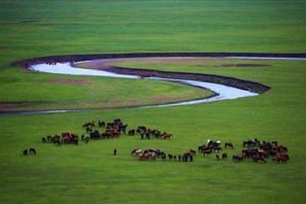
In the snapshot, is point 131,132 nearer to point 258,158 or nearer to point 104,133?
point 104,133

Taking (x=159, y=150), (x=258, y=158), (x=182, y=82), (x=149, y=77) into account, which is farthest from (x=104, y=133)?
(x=149, y=77)

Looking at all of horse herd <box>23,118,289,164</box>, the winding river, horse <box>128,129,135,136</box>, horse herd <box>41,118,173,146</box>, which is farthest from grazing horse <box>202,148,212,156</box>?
the winding river

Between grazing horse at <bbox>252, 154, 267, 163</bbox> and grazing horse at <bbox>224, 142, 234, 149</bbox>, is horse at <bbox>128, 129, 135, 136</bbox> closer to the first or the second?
grazing horse at <bbox>224, 142, 234, 149</bbox>

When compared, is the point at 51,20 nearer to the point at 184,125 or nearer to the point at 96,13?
the point at 96,13

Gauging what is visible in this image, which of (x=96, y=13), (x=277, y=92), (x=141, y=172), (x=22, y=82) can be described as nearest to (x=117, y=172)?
(x=141, y=172)

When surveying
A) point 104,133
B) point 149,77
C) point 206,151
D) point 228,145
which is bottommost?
point 206,151

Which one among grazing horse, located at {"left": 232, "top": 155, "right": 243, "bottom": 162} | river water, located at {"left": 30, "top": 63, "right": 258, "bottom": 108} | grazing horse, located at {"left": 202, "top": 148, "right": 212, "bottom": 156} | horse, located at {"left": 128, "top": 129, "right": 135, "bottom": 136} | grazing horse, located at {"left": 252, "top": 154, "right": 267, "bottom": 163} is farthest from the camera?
river water, located at {"left": 30, "top": 63, "right": 258, "bottom": 108}
